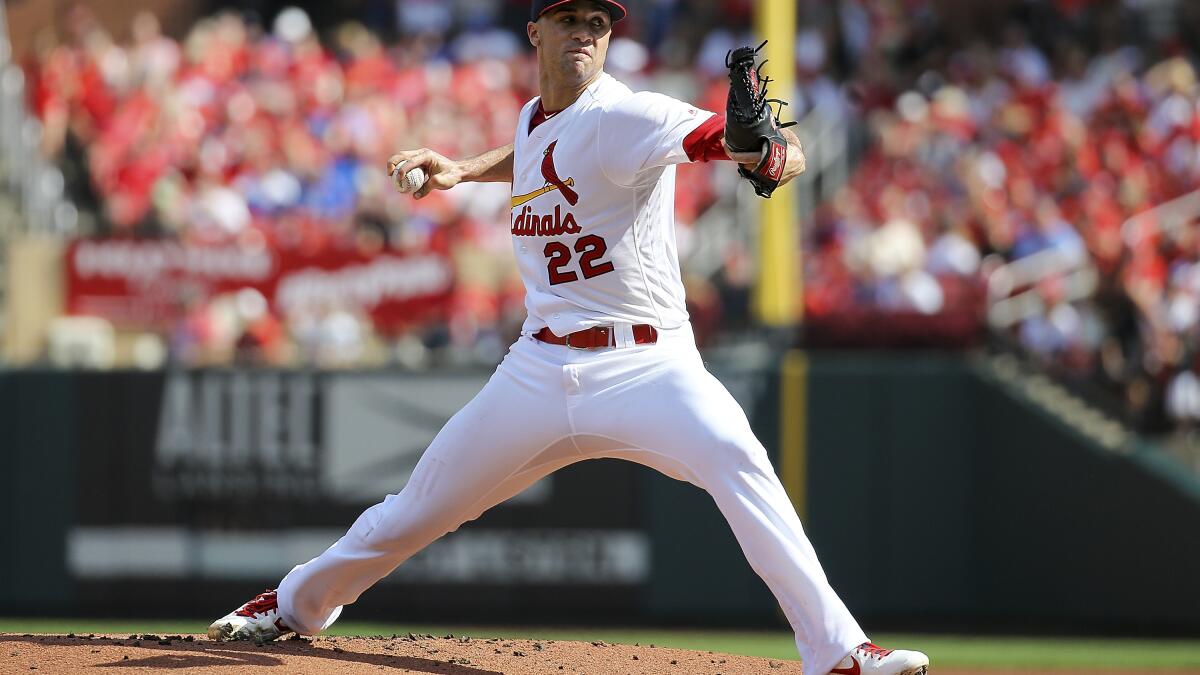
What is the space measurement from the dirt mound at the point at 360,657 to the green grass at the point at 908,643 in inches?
162

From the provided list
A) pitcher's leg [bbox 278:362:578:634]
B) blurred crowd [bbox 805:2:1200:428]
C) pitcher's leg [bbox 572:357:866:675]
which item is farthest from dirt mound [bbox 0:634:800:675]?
blurred crowd [bbox 805:2:1200:428]

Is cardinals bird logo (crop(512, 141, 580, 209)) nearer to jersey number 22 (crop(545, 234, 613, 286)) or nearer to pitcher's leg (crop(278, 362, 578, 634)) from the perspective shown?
jersey number 22 (crop(545, 234, 613, 286))

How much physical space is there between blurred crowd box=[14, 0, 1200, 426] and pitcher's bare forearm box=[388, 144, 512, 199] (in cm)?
598

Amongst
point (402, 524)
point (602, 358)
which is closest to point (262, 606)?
point (402, 524)

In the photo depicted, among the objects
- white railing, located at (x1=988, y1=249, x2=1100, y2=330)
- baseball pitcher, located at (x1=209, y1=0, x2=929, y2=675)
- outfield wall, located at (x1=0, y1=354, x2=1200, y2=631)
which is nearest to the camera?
baseball pitcher, located at (x1=209, y1=0, x2=929, y2=675)

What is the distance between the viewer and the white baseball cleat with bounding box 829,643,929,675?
455 cm

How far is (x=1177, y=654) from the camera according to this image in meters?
10.2

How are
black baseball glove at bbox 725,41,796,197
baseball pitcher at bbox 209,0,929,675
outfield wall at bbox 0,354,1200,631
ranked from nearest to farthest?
black baseball glove at bbox 725,41,796,197, baseball pitcher at bbox 209,0,929,675, outfield wall at bbox 0,354,1200,631

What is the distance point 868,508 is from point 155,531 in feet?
15.4

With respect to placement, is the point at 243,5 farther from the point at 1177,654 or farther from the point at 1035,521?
the point at 1177,654

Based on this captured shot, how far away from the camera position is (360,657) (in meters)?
5.22

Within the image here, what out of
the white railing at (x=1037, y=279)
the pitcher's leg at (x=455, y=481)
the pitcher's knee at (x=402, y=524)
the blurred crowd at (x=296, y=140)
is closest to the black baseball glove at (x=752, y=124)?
the pitcher's leg at (x=455, y=481)

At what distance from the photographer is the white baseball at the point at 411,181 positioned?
4930 millimetres

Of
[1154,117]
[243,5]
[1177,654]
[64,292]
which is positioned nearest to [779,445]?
[1177,654]
